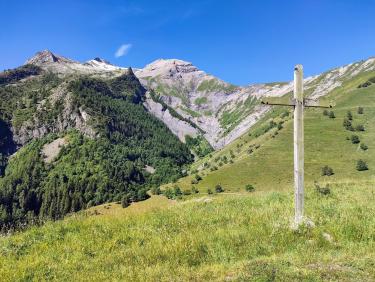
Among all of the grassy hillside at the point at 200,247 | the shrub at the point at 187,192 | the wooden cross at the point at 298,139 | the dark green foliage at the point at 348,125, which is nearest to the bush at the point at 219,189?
the shrub at the point at 187,192

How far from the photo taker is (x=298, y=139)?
15453mm

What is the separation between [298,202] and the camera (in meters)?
14.7

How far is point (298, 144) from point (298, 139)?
0.20m

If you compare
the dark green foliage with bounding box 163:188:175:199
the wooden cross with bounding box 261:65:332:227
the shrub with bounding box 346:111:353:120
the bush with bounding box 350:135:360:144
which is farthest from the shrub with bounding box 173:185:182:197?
the wooden cross with bounding box 261:65:332:227

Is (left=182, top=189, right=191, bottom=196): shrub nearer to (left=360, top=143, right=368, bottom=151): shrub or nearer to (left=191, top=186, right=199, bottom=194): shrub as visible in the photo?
(left=191, top=186, right=199, bottom=194): shrub

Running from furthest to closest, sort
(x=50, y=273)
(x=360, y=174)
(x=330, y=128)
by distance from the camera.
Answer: (x=330, y=128), (x=360, y=174), (x=50, y=273)

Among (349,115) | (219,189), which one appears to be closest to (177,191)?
(219,189)

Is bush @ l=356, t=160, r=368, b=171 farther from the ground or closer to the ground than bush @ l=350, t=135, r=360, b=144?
closer to the ground

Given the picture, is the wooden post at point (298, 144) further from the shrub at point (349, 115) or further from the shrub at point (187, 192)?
the shrub at point (349, 115)

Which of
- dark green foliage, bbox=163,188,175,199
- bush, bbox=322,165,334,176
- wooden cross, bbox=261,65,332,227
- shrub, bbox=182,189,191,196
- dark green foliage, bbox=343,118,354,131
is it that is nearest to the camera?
wooden cross, bbox=261,65,332,227

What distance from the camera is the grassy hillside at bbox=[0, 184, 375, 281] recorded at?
33.8 feet

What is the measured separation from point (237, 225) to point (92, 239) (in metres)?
5.29

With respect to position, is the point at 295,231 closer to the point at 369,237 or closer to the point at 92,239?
the point at 369,237

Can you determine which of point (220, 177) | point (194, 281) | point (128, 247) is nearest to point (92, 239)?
point (128, 247)
